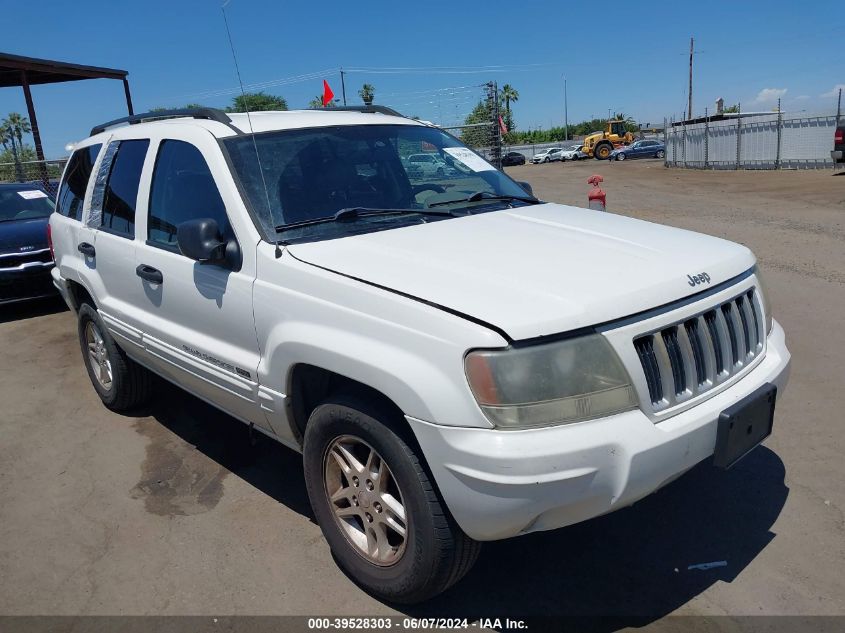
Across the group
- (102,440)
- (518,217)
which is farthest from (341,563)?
(102,440)

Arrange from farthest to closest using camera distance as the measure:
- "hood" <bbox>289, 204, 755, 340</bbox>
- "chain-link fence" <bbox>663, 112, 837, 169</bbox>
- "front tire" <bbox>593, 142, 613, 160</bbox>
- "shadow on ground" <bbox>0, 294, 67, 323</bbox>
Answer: "front tire" <bbox>593, 142, 613, 160</bbox> < "chain-link fence" <bbox>663, 112, 837, 169</bbox> < "shadow on ground" <bbox>0, 294, 67, 323</bbox> < "hood" <bbox>289, 204, 755, 340</bbox>

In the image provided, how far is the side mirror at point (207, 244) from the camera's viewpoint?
10.3 ft

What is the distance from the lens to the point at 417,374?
7.81 ft

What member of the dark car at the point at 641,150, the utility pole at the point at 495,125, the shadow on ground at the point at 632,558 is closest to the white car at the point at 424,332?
the shadow on ground at the point at 632,558

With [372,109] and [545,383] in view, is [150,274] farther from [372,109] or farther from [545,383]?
[545,383]

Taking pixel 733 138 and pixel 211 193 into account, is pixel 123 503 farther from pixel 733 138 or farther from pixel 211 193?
pixel 733 138

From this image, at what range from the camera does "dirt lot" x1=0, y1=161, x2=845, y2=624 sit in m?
2.87

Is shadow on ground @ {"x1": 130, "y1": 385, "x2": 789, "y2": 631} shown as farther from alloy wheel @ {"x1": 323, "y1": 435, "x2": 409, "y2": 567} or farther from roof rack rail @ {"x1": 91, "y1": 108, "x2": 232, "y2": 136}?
roof rack rail @ {"x1": 91, "y1": 108, "x2": 232, "y2": 136}

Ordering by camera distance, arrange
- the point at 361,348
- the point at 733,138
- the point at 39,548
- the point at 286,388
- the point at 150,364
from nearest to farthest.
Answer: the point at 361,348 < the point at 286,388 < the point at 39,548 < the point at 150,364 < the point at 733,138

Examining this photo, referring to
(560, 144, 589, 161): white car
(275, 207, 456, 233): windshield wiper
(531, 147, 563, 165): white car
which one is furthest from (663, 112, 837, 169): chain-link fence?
(275, 207, 456, 233): windshield wiper

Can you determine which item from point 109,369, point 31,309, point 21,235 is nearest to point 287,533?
point 109,369

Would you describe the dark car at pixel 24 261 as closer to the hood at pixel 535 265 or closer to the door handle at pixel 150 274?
the door handle at pixel 150 274

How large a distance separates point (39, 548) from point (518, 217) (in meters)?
2.87

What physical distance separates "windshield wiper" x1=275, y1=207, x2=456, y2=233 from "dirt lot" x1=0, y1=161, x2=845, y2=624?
148 cm
